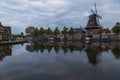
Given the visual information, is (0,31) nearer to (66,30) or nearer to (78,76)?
(66,30)

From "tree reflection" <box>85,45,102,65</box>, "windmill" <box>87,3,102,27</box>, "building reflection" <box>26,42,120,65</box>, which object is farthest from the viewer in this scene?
"windmill" <box>87,3,102,27</box>

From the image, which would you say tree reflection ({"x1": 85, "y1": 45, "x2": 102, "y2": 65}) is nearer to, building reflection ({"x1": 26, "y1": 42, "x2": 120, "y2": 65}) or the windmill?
building reflection ({"x1": 26, "y1": 42, "x2": 120, "y2": 65})

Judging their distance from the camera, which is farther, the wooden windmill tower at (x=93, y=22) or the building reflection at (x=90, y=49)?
the wooden windmill tower at (x=93, y=22)

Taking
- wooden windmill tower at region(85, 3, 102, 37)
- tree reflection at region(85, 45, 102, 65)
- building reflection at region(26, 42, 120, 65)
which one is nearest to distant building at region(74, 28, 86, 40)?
wooden windmill tower at region(85, 3, 102, 37)

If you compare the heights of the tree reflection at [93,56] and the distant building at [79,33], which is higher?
the distant building at [79,33]

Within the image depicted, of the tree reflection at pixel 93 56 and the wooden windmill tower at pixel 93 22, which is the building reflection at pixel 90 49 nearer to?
the tree reflection at pixel 93 56

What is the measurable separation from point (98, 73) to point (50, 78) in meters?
4.63

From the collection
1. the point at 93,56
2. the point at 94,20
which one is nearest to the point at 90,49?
the point at 93,56

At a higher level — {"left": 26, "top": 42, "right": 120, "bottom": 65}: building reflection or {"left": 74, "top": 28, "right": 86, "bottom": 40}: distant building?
{"left": 74, "top": 28, "right": 86, "bottom": 40}: distant building

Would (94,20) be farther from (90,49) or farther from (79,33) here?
(90,49)

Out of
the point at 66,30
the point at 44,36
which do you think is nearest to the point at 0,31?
the point at 66,30

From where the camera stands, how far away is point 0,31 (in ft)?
343

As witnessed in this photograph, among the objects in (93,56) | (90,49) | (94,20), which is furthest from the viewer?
(94,20)

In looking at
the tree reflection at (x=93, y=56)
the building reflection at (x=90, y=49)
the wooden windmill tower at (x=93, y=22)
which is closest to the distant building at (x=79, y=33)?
the wooden windmill tower at (x=93, y=22)
